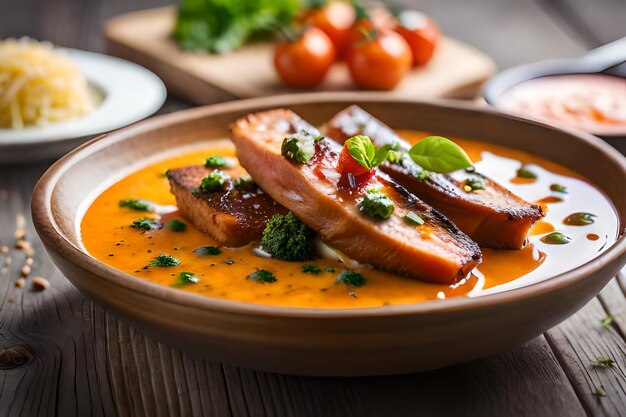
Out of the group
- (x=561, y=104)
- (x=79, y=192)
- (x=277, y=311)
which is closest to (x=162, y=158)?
(x=79, y=192)

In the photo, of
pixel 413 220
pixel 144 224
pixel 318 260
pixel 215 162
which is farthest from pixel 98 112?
pixel 413 220

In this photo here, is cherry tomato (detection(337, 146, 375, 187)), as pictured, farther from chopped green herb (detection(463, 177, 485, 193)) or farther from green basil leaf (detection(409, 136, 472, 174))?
chopped green herb (detection(463, 177, 485, 193))

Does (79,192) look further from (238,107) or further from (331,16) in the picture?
(331,16)

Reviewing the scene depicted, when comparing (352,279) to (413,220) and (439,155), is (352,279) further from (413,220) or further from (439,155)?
(439,155)

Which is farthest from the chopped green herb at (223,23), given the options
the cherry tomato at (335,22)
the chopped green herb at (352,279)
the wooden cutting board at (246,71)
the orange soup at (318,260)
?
the chopped green herb at (352,279)

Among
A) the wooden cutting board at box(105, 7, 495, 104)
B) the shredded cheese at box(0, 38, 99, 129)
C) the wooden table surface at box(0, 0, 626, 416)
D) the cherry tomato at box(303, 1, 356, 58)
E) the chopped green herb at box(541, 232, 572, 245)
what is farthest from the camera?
the cherry tomato at box(303, 1, 356, 58)

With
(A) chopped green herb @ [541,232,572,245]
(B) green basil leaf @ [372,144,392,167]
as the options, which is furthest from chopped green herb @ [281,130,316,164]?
(A) chopped green herb @ [541,232,572,245]
